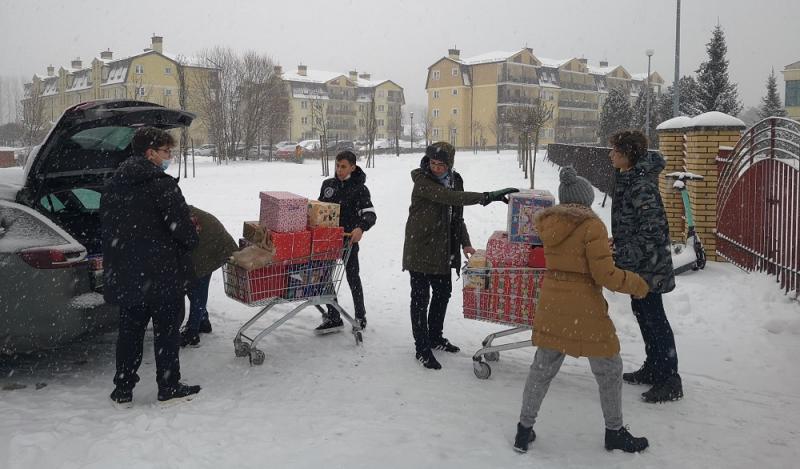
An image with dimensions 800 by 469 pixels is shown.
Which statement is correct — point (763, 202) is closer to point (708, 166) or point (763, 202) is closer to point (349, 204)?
point (708, 166)

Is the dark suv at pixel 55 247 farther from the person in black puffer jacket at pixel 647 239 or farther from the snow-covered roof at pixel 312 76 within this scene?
the snow-covered roof at pixel 312 76

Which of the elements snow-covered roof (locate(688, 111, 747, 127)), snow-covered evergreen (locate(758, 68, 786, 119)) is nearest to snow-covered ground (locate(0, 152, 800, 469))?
snow-covered roof (locate(688, 111, 747, 127))

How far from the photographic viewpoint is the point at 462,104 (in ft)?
277

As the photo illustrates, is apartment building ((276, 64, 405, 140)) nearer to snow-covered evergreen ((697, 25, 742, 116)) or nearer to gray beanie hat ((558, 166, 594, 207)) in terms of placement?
snow-covered evergreen ((697, 25, 742, 116))

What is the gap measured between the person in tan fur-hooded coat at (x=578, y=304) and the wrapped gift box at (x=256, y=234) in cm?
256

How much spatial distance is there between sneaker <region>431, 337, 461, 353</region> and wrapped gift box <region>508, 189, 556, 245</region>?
1440 millimetres

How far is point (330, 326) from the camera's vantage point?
6598 mm

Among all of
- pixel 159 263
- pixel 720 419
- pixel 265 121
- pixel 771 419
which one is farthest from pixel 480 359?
pixel 265 121

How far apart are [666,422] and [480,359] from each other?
4.75ft

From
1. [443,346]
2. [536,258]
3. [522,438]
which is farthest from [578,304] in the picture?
[443,346]

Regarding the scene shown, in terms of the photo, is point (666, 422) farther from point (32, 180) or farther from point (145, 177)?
point (32, 180)

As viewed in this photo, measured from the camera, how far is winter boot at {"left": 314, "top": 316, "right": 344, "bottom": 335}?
6.50m

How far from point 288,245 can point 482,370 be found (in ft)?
6.22

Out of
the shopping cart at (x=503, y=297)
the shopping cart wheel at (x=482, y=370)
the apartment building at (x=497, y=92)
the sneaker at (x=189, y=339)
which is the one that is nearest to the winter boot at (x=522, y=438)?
the shopping cart at (x=503, y=297)
